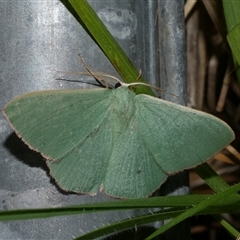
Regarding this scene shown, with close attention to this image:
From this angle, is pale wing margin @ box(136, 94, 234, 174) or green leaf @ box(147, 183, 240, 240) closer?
green leaf @ box(147, 183, 240, 240)

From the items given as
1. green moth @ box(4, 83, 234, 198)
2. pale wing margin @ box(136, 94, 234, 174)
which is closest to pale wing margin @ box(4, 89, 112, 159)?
green moth @ box(4, 83, 234, 198)

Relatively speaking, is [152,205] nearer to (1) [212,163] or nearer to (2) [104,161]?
(2) [104,161]

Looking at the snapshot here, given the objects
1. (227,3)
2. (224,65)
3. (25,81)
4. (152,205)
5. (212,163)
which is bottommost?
(212,163)

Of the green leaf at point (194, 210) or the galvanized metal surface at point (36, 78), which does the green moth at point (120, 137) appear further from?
the green leaf at point (194, 210)

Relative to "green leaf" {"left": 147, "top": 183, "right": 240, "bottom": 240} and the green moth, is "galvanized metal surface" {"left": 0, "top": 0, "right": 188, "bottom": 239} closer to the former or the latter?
the green moth

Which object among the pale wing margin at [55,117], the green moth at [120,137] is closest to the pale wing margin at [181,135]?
the green moth at [120,137]

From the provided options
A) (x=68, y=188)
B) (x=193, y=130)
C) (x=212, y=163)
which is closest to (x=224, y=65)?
(x=212, y=163)

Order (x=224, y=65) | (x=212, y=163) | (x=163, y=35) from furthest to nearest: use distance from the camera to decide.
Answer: (x=224, y=65)
(x=212, y=163)
(x=163, y=35)

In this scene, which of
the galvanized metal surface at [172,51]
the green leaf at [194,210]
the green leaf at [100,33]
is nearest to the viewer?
the green leaf at [194,210]
